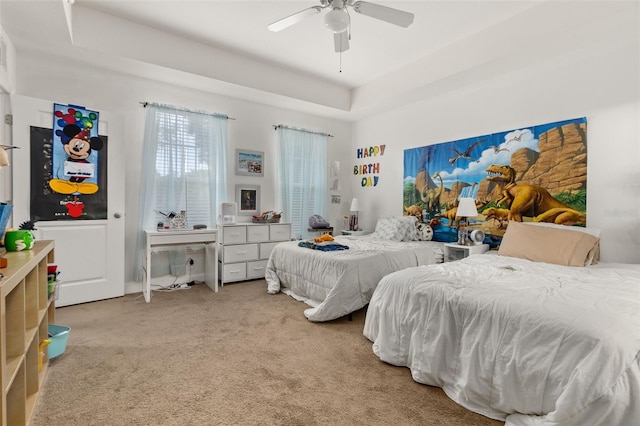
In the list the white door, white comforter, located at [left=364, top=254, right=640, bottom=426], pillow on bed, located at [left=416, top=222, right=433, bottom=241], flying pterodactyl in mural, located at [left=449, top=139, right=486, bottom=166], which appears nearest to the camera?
white comforter, located at [left=364, top=254, right=640, bottom=426]

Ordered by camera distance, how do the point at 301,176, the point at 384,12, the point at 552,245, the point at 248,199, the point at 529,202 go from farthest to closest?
the point at 301,176 → the point at 248,199 → the point at 529,202 → the point at 552,245 → the point at 384,12

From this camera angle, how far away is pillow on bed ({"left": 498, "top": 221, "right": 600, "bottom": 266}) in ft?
8.30

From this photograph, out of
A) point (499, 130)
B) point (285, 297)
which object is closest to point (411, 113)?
point (499, 130)

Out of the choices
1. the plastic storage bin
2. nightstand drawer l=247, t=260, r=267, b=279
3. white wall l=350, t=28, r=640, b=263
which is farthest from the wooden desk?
white wall l=350, t=28, r=640, b=263

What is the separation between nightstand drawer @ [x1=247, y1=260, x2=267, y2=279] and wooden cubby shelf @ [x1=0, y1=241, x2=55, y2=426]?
2431 mm

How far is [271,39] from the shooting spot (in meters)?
3.36

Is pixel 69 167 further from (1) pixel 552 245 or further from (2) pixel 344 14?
(1) pixel 552 245

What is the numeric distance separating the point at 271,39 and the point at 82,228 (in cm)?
279

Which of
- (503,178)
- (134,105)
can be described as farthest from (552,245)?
(134,105)

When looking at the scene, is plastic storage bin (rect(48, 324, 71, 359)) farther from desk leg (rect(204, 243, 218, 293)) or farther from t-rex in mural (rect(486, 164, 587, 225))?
t-rex in mural (rect(486, 164, 587, 225))

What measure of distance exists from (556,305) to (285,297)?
2.54 metres

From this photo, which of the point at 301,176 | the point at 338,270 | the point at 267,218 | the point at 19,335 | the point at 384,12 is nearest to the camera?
the point at 19,335

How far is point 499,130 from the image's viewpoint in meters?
3.68

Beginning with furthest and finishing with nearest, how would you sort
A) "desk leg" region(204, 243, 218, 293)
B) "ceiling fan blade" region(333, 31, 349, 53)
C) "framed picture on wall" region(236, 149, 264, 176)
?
"framed picture on wall" region(236, 149, 264, 176) → "desk leg" region(204, 243, 218, 293) → "ceiling fan blade" region(333, 31, 349, 53)
